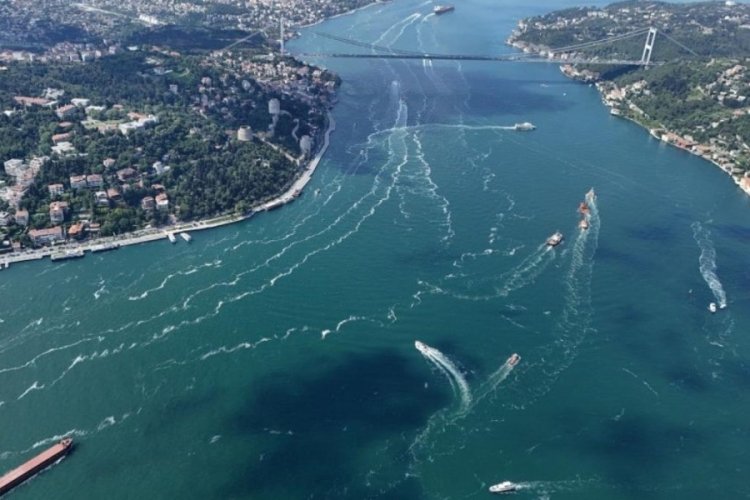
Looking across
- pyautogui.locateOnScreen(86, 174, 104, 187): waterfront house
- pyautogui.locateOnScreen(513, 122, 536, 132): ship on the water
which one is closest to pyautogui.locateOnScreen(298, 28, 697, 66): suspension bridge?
pyautogui.locateOnScreen(513, 122, 536, 132): ship on the water

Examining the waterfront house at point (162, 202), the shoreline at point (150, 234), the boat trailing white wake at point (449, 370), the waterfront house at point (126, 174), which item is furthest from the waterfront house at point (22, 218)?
the boat trailing white wake at point (449, 370)

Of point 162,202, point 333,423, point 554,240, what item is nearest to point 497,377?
point 333,423

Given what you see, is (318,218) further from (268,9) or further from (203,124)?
(268,9)

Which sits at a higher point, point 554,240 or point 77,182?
point 77,182

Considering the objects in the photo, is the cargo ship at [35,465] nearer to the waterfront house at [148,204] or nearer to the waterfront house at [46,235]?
the waterfront house at [46,235]

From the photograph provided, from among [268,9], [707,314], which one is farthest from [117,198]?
[268,9]

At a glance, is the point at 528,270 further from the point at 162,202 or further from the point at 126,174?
the point at 126,174

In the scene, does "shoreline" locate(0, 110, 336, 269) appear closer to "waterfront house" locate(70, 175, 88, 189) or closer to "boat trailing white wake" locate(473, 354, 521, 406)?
"waterfront house" locate(70, 175, 88, 189)
